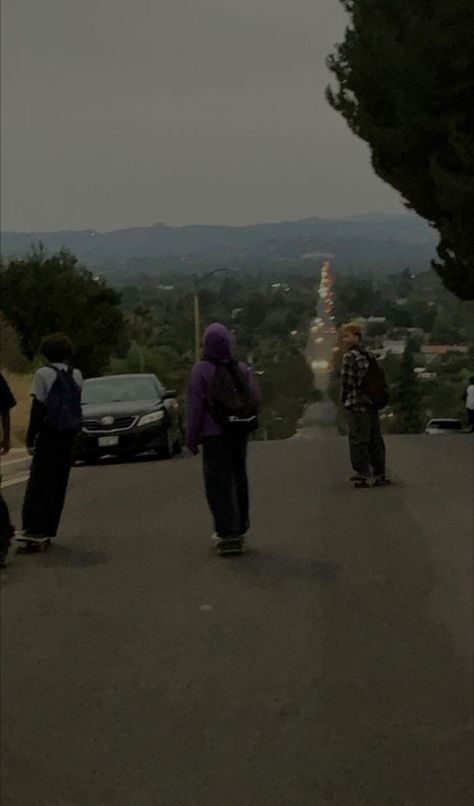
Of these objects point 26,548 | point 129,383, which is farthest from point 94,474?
point 26,548

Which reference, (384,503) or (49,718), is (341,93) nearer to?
(384,503)

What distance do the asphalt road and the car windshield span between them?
667 centimetres

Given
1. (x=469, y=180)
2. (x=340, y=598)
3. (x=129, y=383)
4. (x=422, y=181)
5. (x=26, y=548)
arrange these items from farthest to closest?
(x=422, y=181), (x=469, y=180), (x=129, y=383), (x=26, y=548), (x=340, y=598)

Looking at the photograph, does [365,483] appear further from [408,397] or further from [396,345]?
[408,397]

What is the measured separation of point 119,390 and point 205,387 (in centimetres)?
1063

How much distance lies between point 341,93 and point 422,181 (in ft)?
12.0

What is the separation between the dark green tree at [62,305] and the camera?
1638 inches

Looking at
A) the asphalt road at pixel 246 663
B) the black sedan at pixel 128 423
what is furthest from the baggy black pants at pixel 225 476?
the black sedan at pixel 128 423

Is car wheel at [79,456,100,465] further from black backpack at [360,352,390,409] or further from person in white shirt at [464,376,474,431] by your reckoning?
person in white shirt at [464,376,474,431]

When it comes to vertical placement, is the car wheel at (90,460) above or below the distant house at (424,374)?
above

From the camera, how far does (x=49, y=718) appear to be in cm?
760

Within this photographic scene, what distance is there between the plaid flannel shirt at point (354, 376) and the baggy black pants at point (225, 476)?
382cm

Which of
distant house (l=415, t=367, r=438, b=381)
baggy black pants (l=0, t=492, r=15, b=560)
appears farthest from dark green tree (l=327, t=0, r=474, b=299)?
baggy black pants (l=0, t=492, r=15, b=560)

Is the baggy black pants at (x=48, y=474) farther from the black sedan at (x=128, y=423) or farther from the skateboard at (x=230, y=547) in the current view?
the black sedan at (x=128, y=423)
